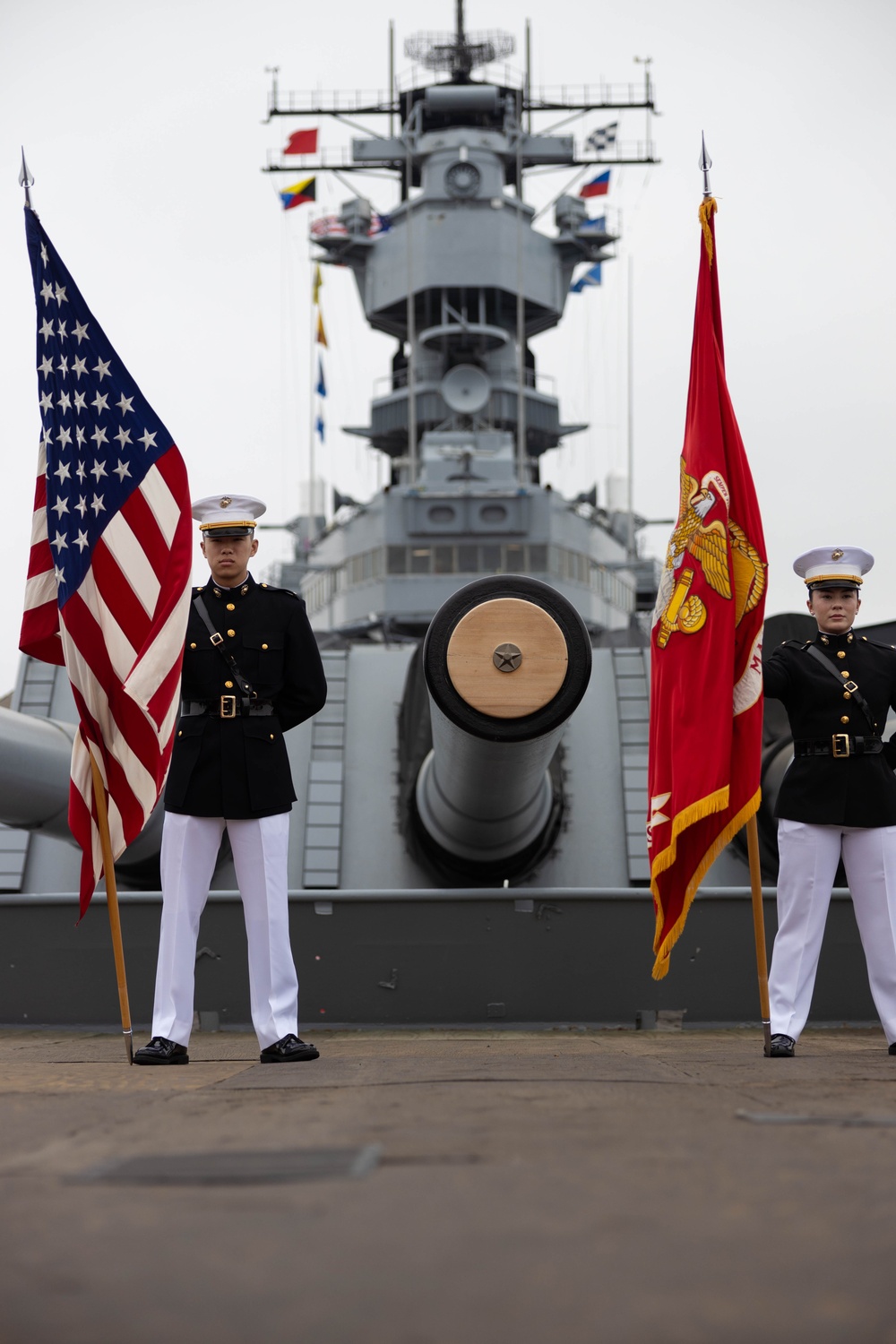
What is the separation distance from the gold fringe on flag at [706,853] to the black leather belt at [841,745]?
216mm

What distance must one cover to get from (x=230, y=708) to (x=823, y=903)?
1.59m

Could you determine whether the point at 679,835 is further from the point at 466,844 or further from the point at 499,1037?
the point at 466,844

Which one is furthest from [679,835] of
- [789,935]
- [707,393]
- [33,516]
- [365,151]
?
[365,151]

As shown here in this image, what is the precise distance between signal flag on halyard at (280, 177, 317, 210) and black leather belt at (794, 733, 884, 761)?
31.5 ft

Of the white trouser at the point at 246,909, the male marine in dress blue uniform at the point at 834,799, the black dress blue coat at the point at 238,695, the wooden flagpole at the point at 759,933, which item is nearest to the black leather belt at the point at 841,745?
the male marine in dress blue uniform at the point at 834,799

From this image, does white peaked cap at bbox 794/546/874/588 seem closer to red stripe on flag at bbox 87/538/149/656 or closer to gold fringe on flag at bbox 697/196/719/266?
gold fringe on flag at bbox 697/196/719/266

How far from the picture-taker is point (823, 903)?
345cm

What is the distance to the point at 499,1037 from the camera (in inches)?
158

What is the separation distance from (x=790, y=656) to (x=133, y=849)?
242 cm

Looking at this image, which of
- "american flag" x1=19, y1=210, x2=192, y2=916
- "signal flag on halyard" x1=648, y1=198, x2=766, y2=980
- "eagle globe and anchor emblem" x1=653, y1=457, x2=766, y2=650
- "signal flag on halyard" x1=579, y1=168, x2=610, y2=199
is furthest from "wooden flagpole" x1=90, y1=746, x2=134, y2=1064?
"signal flag on halyard" x1=579, y1=168, x2=610, y2=199

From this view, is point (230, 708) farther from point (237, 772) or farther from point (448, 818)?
point (448, 818)

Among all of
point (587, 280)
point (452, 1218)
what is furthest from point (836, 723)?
point (587, 280)

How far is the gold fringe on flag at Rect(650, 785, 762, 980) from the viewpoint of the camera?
3.42 meters

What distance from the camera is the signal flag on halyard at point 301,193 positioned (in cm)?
1183
